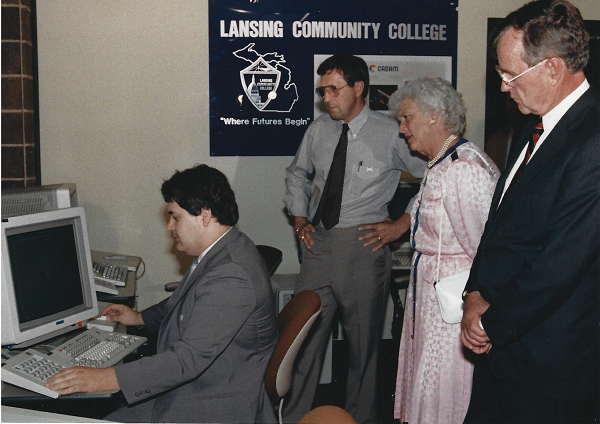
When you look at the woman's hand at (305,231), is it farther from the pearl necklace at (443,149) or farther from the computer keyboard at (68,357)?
the computer keyboard at (68,357)

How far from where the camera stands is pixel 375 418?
3129 mm

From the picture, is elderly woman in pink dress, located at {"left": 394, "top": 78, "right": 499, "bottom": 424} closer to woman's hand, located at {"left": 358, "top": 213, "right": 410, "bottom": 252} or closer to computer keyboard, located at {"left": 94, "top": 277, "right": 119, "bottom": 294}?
woman's hand, located at {"left": 358, "top": 213, "right": 410, "bottom": 252}

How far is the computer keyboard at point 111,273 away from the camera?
9.41 feet

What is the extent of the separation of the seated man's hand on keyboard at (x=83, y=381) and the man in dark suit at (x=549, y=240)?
1044mm

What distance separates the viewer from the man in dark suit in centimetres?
149

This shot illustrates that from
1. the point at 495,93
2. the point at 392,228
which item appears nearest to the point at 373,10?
the point at 495,93

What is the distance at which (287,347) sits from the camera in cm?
188

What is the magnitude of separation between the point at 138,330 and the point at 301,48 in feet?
7.01

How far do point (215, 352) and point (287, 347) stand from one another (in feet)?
0.75

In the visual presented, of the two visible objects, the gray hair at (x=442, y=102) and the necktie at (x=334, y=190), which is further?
the necktie at (x=334, y=190)

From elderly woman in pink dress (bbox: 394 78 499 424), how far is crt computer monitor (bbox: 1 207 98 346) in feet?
4.10

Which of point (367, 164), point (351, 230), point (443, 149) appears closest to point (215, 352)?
point (443, 149)

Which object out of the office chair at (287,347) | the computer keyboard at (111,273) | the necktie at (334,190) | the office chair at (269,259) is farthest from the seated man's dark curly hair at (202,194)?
the office chair at (269,259)

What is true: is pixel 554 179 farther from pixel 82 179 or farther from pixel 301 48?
pixel 82 179
